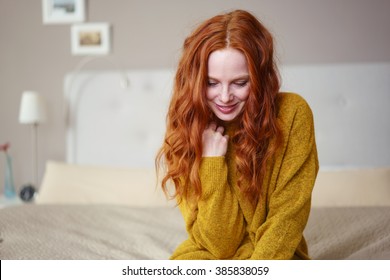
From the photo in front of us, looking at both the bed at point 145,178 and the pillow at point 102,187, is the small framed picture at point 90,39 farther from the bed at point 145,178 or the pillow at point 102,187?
the pillow at point 102,187

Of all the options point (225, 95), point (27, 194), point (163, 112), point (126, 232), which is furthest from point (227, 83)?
point (27, 194)

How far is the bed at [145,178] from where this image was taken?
135 centimetres

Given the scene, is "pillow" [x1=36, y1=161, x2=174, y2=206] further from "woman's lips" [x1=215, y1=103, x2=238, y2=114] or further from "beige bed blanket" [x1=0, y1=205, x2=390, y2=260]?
"woman's lips" [x1=215, y1=103, x2=238, y2=114]

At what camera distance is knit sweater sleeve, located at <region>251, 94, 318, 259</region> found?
88 centimetres

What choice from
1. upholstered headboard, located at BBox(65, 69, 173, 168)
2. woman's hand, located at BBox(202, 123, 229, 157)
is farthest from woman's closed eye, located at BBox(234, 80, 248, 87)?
upholstered headboard, located at BBox(65, 69, 173, 168)

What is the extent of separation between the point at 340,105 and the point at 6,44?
157 cm

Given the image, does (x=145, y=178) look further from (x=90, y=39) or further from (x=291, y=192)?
(x=291, y=192)

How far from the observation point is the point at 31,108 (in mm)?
2223

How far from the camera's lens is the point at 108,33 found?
2.28 metres

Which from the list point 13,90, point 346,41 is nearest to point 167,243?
point 346,41

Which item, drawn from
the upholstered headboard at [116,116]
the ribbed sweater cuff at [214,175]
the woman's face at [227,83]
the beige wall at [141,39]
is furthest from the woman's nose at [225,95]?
the upholstered headboard at [116,116]

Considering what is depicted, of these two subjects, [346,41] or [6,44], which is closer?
[346,41]

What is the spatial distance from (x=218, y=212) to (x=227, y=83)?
0.24 metres

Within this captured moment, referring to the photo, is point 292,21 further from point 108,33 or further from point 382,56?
point 108,33
